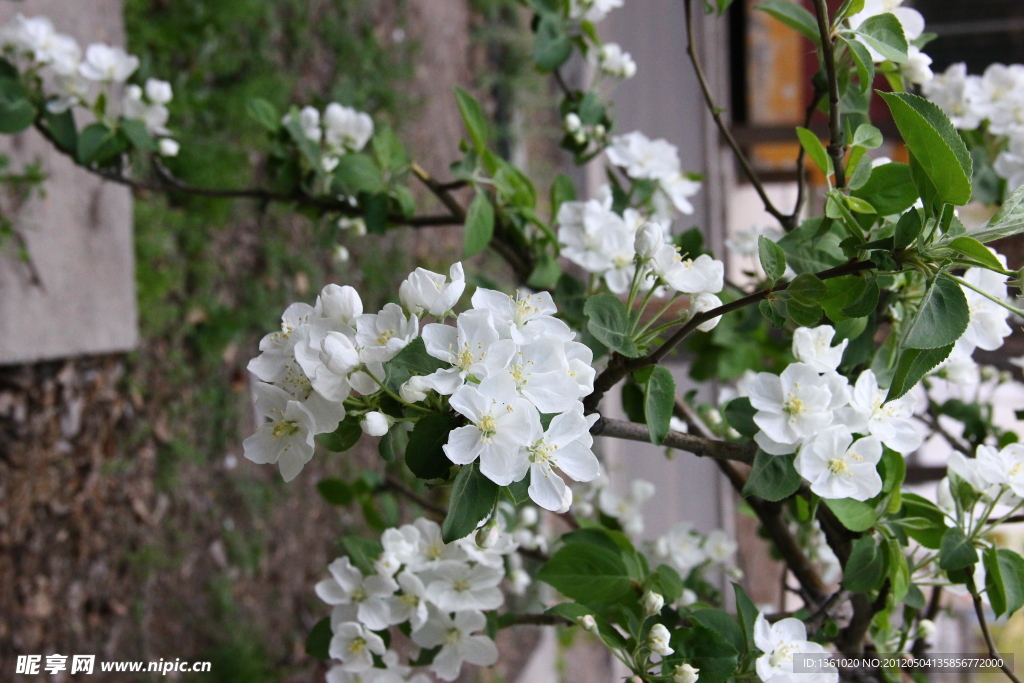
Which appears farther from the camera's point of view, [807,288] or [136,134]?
[136,134]

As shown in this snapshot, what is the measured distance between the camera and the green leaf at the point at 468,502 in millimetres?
629

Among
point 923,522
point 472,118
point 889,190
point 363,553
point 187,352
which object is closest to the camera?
point 889,190

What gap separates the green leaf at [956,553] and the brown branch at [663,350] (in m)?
0.36

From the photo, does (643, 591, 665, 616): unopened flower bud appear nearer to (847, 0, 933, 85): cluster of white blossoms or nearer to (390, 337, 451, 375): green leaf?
(390, 337, 451, 375): green leaf

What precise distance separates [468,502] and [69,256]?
169 cm

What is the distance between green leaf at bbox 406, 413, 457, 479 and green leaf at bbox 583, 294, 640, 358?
167 millimetres

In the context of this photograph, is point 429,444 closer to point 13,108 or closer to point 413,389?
point 413,389

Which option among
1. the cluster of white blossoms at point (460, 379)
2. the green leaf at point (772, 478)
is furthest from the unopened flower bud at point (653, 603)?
the cluster of white blossoms at point (460, 379)

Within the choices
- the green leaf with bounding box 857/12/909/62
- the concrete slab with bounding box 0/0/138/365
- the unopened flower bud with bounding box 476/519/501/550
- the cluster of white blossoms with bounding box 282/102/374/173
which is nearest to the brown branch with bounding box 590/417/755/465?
the unopened flower bud with bounding box 476/519/501/550

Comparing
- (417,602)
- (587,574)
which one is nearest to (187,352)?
(417,602)

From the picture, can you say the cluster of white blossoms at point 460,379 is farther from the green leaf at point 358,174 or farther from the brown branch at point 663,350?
the green leaf at point 358,174

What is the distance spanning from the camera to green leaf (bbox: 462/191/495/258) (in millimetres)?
1078

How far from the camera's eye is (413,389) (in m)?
0.65

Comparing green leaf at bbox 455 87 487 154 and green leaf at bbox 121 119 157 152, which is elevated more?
green leaf at bbox 455 87 487 154
